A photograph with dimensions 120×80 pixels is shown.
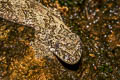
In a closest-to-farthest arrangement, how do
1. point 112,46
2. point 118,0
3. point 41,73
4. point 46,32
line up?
1. point 41,73
2. point 46,32
3. point 112,46
4. point 118,0

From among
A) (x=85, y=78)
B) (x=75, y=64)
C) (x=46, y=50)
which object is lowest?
(x=85, y=78)

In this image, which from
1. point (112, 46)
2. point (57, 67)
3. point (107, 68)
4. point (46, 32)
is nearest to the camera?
point (57, 67)

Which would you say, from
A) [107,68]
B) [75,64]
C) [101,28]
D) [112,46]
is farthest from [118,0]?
[75,64]

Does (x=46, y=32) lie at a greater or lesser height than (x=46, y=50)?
greater

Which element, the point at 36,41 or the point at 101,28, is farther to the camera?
the point at 101,28

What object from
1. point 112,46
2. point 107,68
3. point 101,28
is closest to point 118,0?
point 101,28

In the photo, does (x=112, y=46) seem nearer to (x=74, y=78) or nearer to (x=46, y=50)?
(x=74, y=78)
